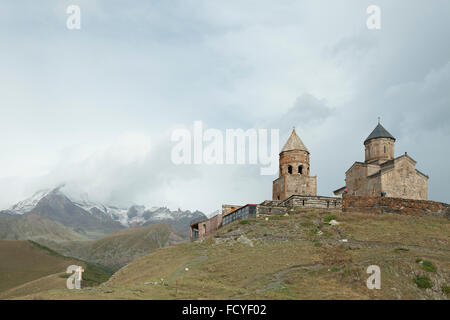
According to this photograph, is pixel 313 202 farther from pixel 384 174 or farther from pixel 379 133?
pixel 379 133

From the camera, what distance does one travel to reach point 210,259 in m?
35.4

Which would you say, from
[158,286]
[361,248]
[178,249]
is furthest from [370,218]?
[158,286]

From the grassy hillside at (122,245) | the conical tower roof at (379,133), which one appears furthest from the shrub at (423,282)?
the grassy hillside at (122,245)

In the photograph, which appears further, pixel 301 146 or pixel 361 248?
pixel 301 146

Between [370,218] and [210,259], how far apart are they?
679 inches

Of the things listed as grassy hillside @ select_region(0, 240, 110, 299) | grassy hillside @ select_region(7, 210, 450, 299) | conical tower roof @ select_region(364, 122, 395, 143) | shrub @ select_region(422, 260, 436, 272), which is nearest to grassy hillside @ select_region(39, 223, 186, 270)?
grassy hillside @ select_region(0, 240, 110, 299)

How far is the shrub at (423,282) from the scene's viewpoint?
27953 millimetres

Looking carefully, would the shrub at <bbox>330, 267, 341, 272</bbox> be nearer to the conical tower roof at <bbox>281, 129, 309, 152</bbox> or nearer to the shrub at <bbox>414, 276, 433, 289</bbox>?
the shrub at <bbox>414, 276, 433, 289</bbox>

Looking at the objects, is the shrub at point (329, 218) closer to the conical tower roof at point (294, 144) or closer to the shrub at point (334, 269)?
the conical tower roof at point (294, 144)

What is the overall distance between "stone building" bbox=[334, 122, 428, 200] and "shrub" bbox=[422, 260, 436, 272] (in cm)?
2471

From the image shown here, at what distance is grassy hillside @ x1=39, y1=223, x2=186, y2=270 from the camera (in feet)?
557

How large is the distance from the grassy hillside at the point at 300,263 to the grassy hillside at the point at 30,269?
2676 cm
